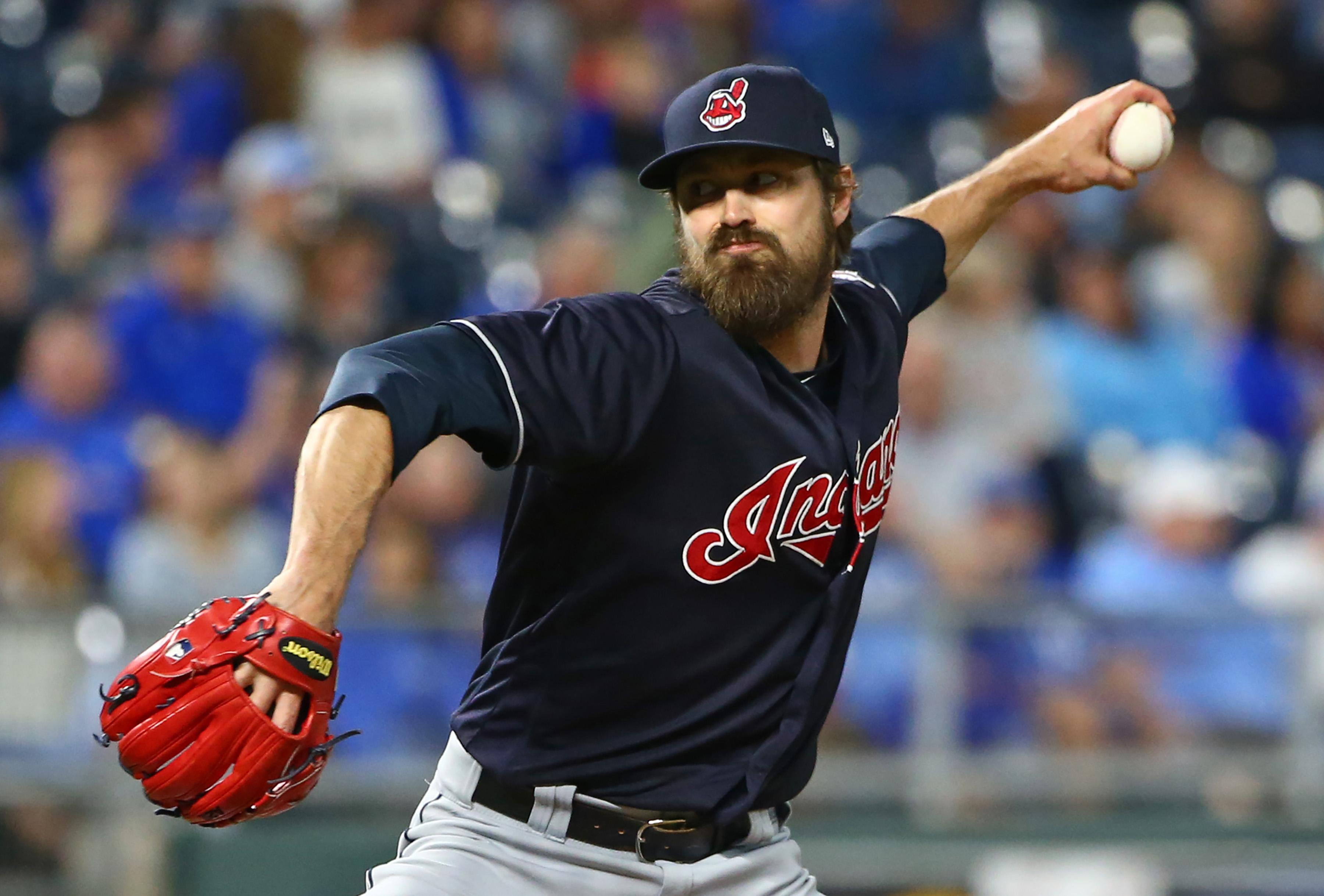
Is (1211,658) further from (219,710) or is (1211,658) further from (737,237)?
(219,710)

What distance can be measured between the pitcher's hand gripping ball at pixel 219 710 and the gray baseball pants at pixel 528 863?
1.50 ft

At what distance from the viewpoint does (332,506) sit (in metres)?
2.28

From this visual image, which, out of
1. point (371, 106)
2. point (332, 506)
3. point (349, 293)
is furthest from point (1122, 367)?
point (332, 506)

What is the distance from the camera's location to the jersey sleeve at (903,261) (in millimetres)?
3619

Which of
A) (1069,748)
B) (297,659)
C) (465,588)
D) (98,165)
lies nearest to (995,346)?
(1069,748)

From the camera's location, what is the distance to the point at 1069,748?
5.62m

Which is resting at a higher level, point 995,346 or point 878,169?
point 878,169

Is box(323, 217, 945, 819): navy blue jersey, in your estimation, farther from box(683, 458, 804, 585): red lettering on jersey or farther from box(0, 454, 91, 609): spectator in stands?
box(0, 454, 91, 609): spectator in stands

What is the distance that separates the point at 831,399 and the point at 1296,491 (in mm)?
4377

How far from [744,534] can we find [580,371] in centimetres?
42

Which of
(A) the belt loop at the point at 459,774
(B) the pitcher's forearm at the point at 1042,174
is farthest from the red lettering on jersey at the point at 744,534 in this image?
(B) the pitcher's forearm at the point at 1042,174

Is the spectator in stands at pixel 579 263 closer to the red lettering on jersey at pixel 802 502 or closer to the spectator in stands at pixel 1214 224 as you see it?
the spectator in stands at pixel 1214 224

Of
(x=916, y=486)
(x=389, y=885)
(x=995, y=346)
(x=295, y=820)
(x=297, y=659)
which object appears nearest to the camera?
(x=297, y=659)

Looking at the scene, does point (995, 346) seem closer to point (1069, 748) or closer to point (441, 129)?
point (1069, 748)
